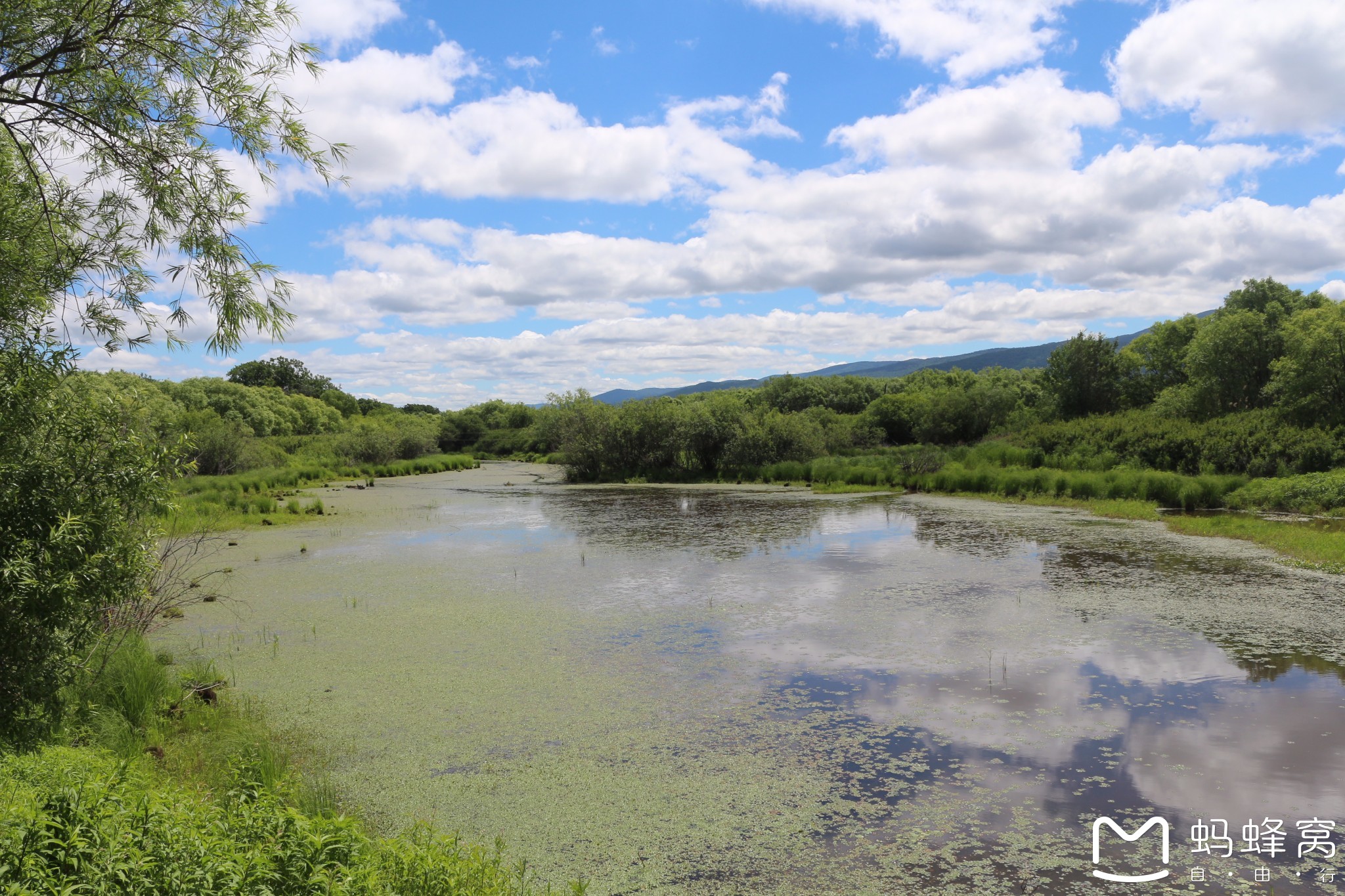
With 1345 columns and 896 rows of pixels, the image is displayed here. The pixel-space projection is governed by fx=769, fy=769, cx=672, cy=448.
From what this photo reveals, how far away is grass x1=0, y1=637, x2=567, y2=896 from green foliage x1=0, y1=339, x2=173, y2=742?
0.46m

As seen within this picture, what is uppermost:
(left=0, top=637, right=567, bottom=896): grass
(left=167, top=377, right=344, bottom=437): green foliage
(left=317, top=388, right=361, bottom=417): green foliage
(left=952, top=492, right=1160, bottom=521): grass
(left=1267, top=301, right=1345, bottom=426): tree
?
(left=317, top=388, right=361, bottom=417): green foliage

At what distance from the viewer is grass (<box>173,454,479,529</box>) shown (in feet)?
49.3

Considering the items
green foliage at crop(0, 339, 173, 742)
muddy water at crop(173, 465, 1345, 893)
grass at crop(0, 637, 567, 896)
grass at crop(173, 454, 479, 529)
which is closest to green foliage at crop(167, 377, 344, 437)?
grass at crop(173, 454, 479, 529)

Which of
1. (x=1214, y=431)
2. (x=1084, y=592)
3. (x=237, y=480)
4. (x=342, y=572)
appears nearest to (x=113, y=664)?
(x=342, y=572)

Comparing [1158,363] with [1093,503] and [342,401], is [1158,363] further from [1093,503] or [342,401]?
[342,401]

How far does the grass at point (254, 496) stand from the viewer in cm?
1503

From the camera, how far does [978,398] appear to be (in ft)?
142

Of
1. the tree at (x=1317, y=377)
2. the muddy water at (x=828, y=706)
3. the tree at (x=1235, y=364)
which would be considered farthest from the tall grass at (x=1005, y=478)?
the tree at (x=1235, y=364)

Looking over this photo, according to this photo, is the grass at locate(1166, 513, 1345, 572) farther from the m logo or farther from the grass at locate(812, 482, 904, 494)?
the grass at locate(812, 482, 904, 494)

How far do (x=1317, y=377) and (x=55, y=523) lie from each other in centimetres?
2698

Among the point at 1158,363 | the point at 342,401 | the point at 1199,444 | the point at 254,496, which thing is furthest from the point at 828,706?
the point at 342,401

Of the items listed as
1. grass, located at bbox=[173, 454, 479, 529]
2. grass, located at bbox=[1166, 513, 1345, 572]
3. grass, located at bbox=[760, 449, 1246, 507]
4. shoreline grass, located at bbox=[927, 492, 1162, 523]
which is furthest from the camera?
grass, located at bbox=[760, 449, 1246, 507]

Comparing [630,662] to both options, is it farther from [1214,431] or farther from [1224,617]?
[1214,431]

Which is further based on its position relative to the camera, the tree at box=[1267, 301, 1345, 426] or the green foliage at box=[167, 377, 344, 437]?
the green foliage at box=[167, 377, 344, 437]
